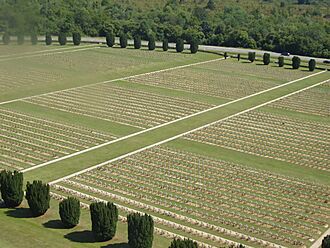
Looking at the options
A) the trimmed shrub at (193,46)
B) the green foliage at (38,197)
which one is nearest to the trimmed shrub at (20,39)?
the green foliage at (38,197)

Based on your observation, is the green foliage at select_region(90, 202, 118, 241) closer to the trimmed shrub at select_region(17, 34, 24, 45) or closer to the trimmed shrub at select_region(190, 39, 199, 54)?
the trimmed shrub at select_region(17, 34, 24, 45)

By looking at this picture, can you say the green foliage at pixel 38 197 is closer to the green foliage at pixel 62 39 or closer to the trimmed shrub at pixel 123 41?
the green foliage at pixel 62 39

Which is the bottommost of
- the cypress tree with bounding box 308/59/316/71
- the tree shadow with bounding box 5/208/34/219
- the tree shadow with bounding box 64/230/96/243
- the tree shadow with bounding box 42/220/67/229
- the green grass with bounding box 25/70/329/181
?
the tree shadow with bounding box 64/230/96/243

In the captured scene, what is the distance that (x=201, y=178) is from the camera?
36.7 m

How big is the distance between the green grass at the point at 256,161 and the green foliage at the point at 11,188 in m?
14.9

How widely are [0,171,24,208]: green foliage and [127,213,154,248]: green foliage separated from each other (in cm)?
A: 781

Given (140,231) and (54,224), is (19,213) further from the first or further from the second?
(140,231)

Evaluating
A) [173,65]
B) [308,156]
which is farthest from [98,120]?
[173,65]

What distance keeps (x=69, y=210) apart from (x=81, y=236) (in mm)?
1369

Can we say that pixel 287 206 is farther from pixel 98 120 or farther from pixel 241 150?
pixel 98 120

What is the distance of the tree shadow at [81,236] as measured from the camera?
2766 centimetres

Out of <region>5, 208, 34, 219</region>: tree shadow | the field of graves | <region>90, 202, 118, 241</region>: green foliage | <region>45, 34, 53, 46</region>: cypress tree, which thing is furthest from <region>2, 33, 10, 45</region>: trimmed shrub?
<region>90, 202, 118, 241</region>: green foliage

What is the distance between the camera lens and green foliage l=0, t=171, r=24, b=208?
30234mm

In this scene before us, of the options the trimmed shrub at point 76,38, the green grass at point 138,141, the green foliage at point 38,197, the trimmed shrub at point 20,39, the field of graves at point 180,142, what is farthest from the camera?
the trimmed shrub at point 76,38
